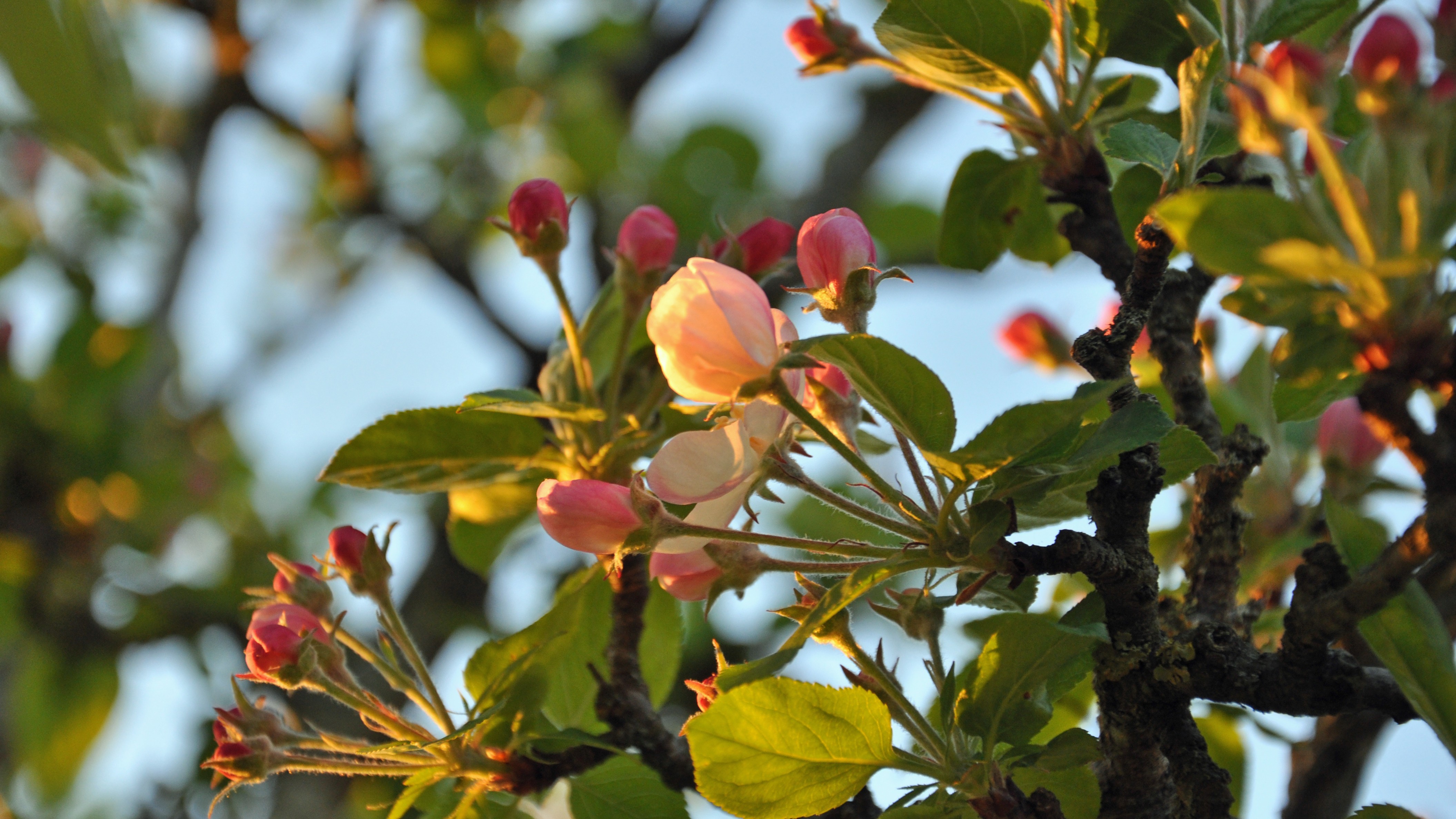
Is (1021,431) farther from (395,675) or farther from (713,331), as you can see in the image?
(395,675)

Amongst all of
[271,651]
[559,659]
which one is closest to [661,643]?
[559,659]

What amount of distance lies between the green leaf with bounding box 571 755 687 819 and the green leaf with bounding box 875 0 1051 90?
66 centimetres

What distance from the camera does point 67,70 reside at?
759 mm

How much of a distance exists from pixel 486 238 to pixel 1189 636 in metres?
3.66

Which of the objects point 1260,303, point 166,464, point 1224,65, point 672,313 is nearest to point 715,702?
point 672,313

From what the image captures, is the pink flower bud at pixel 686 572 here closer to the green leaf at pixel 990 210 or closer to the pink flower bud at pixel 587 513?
the pink flower bud at pixel 587 513

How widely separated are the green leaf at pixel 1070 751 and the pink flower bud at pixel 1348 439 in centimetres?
65

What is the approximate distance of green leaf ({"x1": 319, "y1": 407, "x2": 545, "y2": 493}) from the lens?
3.02ft

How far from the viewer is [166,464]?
2988mm

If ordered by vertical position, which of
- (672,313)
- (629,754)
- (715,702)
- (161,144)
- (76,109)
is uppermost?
(161,144)

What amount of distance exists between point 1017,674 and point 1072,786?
151 mm

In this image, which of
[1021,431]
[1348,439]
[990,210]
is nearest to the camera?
[1021,431]

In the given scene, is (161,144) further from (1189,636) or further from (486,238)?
(1189,636)

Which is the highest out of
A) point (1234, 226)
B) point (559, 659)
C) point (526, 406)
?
point (1234, 226)
